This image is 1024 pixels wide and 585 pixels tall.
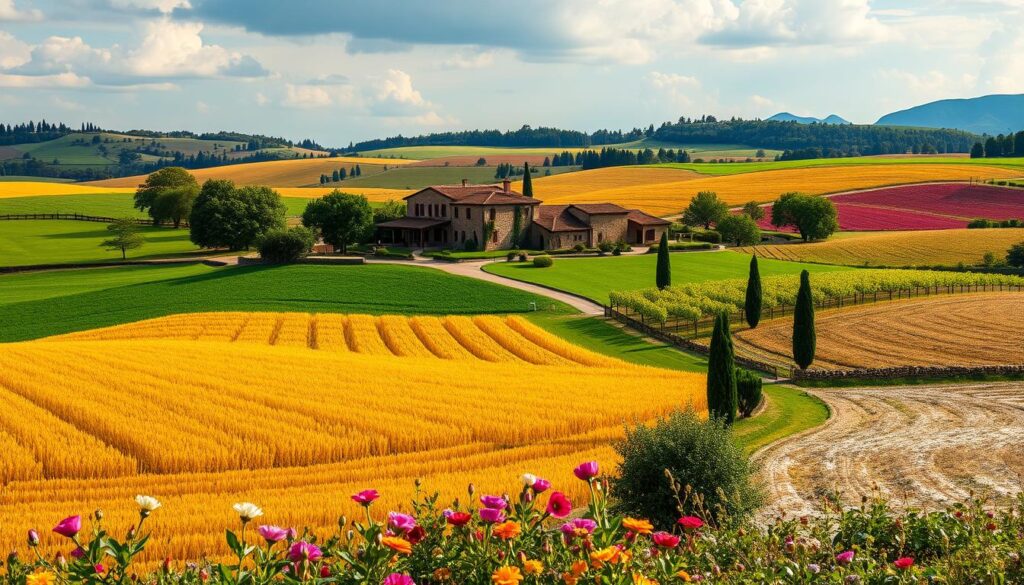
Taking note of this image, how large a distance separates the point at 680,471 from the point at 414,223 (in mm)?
94356

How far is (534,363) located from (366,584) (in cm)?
4516

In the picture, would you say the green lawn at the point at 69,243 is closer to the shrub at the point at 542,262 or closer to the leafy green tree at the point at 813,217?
the shrub at the point at 542,262

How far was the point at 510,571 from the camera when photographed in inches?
338

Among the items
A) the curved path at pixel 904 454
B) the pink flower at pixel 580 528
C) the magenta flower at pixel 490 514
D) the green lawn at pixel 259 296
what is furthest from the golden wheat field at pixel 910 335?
the magenta flower at pixel 490 514

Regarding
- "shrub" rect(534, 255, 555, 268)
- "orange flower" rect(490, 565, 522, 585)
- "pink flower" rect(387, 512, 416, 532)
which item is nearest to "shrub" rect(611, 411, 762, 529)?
"pink flower" rect(387, 512, 416, 532)

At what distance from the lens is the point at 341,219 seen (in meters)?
108

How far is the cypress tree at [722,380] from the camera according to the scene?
123 ft

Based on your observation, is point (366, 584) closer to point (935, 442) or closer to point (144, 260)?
point (935, 442)

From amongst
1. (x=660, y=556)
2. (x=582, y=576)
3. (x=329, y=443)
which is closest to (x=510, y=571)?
(x=582, y=576)

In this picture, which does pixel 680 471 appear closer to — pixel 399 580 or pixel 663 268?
pixel 399 580

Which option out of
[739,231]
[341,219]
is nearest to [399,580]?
[341,219]

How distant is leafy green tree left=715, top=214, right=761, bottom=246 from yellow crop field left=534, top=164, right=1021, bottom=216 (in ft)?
69.7

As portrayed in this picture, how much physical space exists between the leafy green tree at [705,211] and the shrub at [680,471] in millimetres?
106016

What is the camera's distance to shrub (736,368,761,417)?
134 feet
